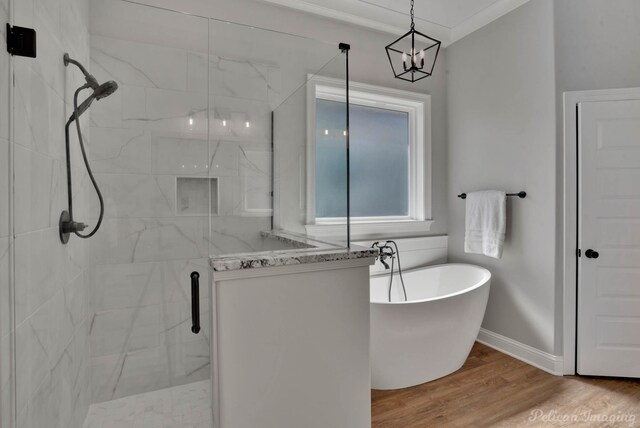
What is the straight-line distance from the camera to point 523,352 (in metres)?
2.44

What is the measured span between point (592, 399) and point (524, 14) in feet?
8.79

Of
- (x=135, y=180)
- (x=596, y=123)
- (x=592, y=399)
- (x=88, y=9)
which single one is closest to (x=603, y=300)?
(x=592, y=399)

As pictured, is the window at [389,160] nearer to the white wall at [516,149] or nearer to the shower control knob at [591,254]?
the white wall at [516,149]

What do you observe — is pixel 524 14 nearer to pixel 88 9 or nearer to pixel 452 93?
pixel 452 93

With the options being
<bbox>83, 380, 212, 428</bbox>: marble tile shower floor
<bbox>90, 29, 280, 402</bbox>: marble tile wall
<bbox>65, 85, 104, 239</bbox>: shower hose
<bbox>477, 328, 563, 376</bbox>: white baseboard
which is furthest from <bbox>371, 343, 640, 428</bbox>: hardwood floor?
<bbox>65, 85, 104, 239</bbox>: shower hose

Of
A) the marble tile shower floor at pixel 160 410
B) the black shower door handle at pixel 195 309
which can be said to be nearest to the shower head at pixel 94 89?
the black shower door handle at pixel 195 309

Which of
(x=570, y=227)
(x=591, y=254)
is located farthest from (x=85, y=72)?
(x=591, y=254)

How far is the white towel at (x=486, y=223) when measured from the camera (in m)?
2.51

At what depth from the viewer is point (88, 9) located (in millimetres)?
1746

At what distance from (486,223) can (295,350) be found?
200 centimetres

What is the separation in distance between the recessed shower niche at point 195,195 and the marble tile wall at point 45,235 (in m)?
0.44

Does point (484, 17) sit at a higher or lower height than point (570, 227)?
higher

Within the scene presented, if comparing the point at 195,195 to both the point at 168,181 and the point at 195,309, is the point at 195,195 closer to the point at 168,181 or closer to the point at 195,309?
the point at 168,181

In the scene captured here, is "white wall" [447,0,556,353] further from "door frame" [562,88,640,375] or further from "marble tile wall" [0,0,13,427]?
"marble tile wall" [0,0,13,427]
